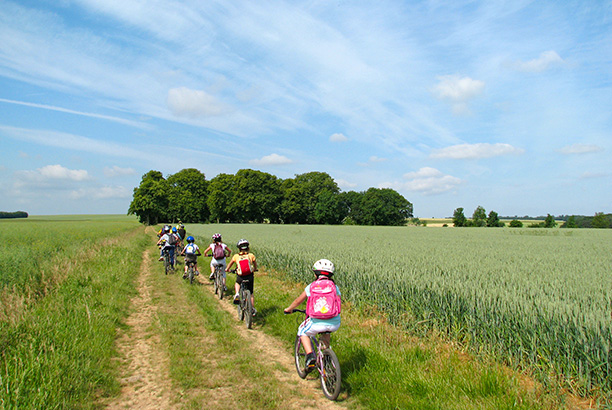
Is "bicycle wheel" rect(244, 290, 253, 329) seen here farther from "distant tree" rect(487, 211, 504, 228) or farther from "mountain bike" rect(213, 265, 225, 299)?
"distant tree" rect(487, 211, 504, 228)

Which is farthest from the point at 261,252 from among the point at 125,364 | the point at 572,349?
the point at 572,349

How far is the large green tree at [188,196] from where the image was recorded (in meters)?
88.2

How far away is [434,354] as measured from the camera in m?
5.78

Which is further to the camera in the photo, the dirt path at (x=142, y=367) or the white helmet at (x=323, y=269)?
the white helmet at (x=323, y=269)

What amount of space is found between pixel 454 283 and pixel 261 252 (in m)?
12.0

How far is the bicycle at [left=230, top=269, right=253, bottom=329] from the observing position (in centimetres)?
796

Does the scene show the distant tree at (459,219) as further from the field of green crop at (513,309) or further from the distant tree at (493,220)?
the field of green crop at (513,309)

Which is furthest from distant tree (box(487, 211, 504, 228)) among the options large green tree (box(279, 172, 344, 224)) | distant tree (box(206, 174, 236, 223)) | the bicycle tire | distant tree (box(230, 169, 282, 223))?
the bicycle tire

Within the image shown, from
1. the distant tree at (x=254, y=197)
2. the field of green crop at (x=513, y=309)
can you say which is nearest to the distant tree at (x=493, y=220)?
the distant tree at (x=254, y=197)

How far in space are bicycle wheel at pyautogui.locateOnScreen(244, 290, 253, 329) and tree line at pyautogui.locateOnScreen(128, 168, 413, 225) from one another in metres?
76.7

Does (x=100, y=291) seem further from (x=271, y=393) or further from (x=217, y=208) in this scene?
(x=217, y=208)

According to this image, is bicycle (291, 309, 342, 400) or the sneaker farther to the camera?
the sneaker

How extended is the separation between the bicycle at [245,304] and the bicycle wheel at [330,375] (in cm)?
337

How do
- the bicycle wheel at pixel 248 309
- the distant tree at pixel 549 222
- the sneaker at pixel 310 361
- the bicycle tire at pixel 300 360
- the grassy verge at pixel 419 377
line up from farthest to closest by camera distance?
the distant tree at pixel 549 222, the bicycle wheel at pixel 248 309, the bicycle tire at pixel 300 360, the sneaker at pixel 310 361, the grassy verge at pixel 419 377
